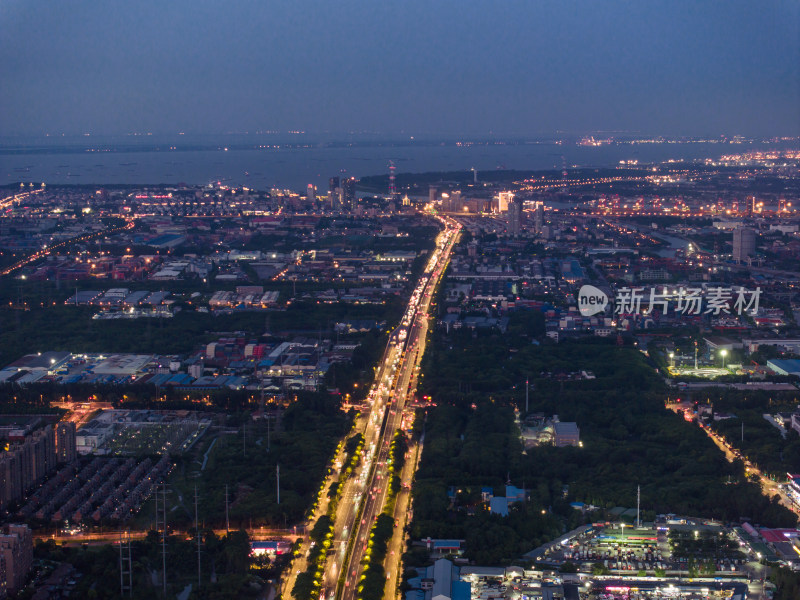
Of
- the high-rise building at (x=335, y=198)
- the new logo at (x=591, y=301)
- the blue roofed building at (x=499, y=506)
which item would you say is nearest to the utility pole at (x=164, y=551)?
the blue roofed building at (x=499, y=506)

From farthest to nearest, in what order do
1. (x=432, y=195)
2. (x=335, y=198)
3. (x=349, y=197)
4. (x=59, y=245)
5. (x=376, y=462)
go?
1. (x=432, y=195)
2. (x=335, y=198)
3. (x=349, y=197)
4. (x=59, y=245)
5. (x=376, y=462)

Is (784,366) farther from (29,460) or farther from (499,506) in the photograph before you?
(29,460)

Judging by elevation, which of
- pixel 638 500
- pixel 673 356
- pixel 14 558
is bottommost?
pixel 14 558

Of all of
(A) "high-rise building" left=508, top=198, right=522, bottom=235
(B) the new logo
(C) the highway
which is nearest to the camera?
(C) the highway

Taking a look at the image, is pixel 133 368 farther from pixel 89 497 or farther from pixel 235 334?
pixel 89 497

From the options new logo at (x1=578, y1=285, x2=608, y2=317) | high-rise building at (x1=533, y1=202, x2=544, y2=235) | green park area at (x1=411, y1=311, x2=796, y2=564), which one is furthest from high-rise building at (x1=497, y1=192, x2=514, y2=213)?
green park area at (x1=411, y1=311, x2=796, y2=564)

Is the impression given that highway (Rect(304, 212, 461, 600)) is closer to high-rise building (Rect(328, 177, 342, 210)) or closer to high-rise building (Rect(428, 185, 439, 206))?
high-rise building (Rect(328, 177, 342, 210))

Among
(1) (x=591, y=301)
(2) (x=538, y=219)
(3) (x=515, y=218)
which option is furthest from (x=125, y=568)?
(2) (x=538, y=219)
